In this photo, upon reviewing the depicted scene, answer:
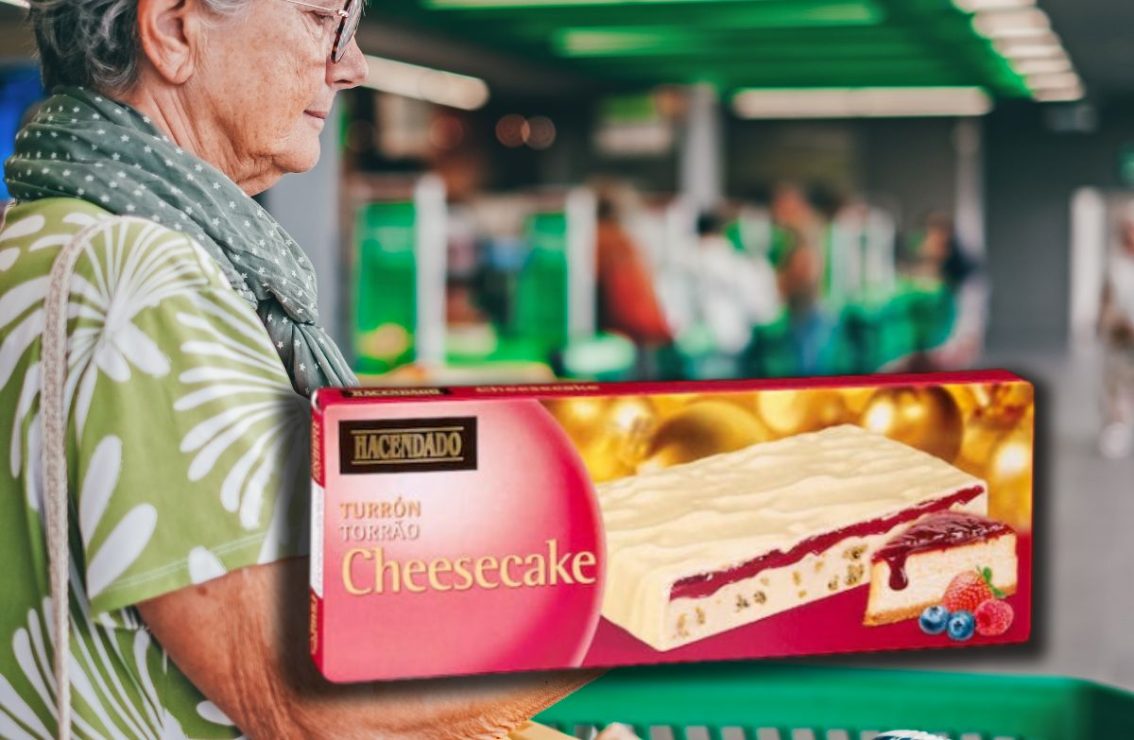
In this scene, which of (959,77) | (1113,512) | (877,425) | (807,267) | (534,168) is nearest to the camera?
(877,425)

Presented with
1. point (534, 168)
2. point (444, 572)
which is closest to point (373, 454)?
point (444, 572)

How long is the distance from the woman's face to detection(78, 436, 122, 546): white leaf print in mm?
241

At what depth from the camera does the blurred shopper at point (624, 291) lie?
9102 mm

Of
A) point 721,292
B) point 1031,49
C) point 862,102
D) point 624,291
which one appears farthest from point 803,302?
point 862,102

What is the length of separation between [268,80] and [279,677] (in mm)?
392

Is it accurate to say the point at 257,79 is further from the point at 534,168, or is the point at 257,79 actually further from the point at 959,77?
the point at 534,168

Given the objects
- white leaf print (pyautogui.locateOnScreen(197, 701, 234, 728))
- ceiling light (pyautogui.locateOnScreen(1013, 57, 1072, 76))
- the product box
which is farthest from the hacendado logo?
ceiling light (pyautogui.locateOnScreen(1013, 57, 1072, 76))

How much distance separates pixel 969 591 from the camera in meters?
0.93

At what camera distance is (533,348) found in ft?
26.1

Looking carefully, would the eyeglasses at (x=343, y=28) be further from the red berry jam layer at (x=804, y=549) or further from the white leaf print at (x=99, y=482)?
the red berry jam layer at (x=804, y=549)

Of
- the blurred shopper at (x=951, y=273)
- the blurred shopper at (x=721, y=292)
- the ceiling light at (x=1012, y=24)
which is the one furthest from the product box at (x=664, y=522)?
the blurred shopper at (x=951, y=273)

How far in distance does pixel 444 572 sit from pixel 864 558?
0.28m

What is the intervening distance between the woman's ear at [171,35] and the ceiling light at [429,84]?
12.7 m

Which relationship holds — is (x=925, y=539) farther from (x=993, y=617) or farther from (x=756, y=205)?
(x=756, y=205)
